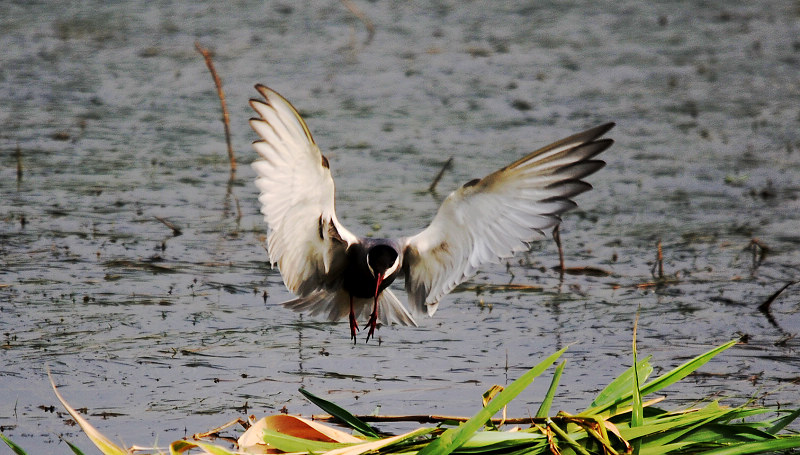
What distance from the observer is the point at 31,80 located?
34.7ft

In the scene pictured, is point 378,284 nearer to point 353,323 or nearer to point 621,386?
point 353,323

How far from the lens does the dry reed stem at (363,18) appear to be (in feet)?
42.0

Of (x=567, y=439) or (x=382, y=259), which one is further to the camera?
(x=382, y=259)

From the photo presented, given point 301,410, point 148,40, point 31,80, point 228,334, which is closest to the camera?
point 301,410

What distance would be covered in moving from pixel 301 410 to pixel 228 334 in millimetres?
1048

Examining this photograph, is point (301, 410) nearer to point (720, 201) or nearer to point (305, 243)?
point (305, 243)

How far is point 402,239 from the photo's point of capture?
5223mm

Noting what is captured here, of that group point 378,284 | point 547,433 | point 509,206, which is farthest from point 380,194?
point 547,433

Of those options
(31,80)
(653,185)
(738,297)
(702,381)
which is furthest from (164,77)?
(702,381)

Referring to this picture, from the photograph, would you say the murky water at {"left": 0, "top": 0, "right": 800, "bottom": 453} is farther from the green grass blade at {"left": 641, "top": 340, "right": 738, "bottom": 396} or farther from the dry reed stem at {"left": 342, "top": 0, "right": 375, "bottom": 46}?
the green grass blade at {"left": 641, "top": 340, "right": 738, "bottom": 396}

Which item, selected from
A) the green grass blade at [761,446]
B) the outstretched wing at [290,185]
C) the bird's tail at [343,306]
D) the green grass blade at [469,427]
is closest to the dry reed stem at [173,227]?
the bird's tail at [343,306]

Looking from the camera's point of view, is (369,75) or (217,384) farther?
(369,75)

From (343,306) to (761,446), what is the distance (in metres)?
2.35

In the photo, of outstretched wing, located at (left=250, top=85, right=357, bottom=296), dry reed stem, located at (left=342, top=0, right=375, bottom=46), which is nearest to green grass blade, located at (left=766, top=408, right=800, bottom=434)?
outstretched wing, located at (left=250, top=85, right=357, bottom=296)
